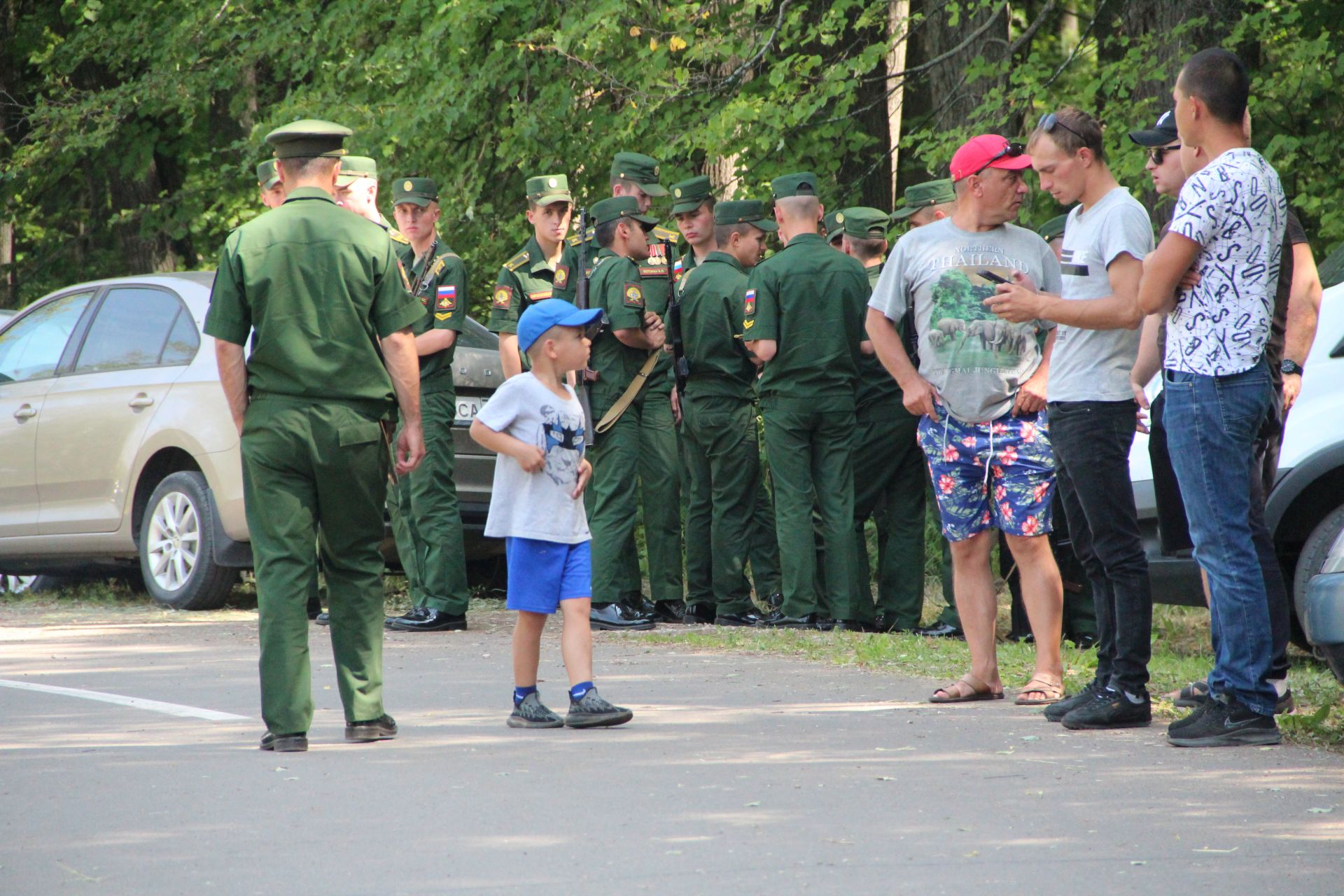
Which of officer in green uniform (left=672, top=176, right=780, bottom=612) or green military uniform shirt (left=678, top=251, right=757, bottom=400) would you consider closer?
green military uniform shirt (left=678, top=251, right=757, bottom=400)

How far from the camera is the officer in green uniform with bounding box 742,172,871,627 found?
915cm

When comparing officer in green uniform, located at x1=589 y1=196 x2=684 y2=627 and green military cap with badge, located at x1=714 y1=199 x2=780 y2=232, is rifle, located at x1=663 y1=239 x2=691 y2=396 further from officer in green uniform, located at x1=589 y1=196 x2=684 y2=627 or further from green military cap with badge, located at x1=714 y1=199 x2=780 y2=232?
green military cap with badge, located at x1=714 y1=199 x2=780 y2=232

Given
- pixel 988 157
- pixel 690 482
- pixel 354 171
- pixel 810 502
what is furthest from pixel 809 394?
pixel 988 157

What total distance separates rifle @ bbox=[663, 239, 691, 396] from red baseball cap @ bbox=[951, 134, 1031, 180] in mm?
3672

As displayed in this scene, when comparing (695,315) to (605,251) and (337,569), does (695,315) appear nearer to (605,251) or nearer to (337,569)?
(605,251)

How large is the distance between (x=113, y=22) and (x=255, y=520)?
1495cm

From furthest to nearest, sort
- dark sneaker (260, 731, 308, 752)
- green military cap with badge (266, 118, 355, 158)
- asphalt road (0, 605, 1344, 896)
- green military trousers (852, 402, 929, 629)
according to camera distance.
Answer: green military trousers (852, 402, 929, 629) → green military cap with badge (266, 118, 355, 158) → dark sneaker (260, 731, 308, 752) → asphalt road (0, 605, 1344, 896)

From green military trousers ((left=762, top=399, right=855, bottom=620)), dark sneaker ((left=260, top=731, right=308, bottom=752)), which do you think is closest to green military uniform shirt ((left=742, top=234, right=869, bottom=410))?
green military trousers ((left=762, top=399, right=855, bottom=620))

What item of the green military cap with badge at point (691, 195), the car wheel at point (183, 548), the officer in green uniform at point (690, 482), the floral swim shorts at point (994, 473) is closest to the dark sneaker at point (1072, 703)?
the floral swim shorts at point (994, 473)

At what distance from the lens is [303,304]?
5.57 meters

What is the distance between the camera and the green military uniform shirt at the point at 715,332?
9.59m

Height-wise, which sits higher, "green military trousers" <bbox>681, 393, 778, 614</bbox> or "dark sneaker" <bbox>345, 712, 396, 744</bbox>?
"green military trousers" <bbox>681, 393, 778, 614</bbox>

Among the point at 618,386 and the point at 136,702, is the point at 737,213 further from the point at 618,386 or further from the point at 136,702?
the point at 136,702

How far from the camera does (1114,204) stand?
18.9 ft
